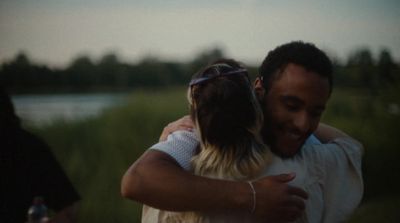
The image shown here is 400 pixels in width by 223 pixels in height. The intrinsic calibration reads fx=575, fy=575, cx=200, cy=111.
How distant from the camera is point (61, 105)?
2602 mm

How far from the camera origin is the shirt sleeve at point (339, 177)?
178 centimetres

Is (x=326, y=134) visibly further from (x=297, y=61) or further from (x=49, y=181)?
(x=49, y=181)

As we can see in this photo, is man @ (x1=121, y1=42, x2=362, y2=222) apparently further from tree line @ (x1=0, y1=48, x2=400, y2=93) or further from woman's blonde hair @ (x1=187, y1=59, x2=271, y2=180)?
tree line @ (x1=0, y1=48, x2=400, y2=93)

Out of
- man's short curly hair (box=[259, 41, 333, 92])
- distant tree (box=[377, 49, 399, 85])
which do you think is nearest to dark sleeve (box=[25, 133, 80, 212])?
man's short curly hair (box=[259, 41, 333, 92])

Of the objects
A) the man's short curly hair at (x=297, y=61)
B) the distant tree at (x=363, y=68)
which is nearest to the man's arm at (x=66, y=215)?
the man's short curly hair at (x=297, y=61)

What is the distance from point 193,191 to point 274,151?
319 mm

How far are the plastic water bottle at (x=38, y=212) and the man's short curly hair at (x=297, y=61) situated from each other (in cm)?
86

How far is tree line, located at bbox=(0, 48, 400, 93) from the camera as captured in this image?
7.81 feet

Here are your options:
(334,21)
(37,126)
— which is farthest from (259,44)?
(37,126)

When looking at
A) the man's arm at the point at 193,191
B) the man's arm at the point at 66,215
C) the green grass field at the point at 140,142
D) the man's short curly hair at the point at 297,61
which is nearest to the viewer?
the man's arm at the point at 193,191

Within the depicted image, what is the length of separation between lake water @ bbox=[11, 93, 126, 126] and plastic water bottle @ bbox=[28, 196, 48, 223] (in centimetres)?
61

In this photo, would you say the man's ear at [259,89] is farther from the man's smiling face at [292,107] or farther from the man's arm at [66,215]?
the man's arm at [66,215]

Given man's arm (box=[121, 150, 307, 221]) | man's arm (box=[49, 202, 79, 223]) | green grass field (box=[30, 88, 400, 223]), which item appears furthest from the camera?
green grass field (box=[30, 88, 400, 223])

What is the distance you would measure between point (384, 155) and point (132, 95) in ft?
3.69
